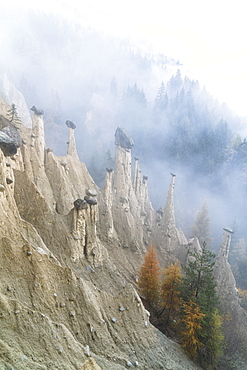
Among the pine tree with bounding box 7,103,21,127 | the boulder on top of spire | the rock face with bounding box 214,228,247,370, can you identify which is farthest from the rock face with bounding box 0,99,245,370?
the boulder on top of spire

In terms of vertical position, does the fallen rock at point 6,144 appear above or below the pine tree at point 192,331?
above

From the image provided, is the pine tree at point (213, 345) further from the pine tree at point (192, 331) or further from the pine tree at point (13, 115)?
the pine tree at point (13, 115)

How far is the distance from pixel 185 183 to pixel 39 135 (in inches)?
2078

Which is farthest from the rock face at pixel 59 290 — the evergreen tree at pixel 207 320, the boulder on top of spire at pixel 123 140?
the boulder on top of spire at pixel 123 140

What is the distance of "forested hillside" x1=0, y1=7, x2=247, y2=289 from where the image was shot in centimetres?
6141

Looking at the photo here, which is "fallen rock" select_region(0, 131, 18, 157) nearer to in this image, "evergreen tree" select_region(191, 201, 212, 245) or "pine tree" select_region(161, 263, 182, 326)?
"pine tree" select_region(161, 263, 182, 326)

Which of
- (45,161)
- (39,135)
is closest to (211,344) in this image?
(45,161)

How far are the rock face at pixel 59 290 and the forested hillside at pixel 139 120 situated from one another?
107ft

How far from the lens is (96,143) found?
69.4m

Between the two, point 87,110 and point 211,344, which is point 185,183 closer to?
point 87,110

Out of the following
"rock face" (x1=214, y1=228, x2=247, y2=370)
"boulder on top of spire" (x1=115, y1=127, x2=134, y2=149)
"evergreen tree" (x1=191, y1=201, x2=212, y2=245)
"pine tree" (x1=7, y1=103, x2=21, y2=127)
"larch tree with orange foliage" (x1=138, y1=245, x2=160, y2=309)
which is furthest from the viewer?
"evergreen tree" (x1=191, y1=201, x2=212, y2=245)

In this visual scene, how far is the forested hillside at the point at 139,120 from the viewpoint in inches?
2418

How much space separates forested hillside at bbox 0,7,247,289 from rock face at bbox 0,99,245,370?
3247cm

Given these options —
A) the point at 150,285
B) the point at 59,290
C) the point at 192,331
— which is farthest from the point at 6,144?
the point at 192,331
